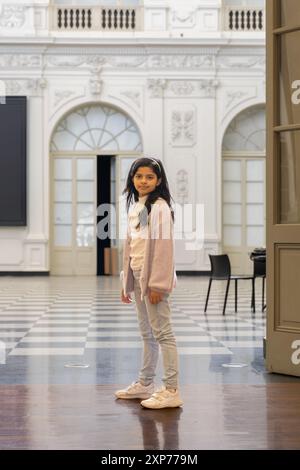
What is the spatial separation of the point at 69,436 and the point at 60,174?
1645 cm

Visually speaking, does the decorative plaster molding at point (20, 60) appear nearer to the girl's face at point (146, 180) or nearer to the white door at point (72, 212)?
the white door at point (72, 212)

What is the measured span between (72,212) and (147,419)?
624 inches

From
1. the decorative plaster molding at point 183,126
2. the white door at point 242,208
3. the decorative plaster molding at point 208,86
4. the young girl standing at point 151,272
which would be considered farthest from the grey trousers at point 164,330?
the decorative plaster molding at point 208,86

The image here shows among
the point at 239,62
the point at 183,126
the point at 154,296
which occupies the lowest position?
the point at 154,296

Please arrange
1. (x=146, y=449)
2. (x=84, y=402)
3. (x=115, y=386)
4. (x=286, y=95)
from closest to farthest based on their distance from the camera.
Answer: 1. (x=146, y=449)
2. (x=84, y=402)
3. (x=115, y=386)
4. (x=286, y=95)

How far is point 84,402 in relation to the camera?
4.60 metres

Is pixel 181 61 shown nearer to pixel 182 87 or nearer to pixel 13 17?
pixel 182 87

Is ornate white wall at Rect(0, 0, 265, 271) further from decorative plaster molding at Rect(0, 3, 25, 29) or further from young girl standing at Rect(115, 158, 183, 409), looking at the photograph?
young girl standing at Rect(115, 158, 183, 409)

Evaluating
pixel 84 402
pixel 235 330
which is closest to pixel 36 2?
pixel 235 330

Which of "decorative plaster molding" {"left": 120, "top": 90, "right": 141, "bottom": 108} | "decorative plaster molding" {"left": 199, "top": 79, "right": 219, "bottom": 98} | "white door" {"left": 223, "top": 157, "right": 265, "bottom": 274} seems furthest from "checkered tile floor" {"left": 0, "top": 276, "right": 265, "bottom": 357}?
"decorative plaster molding" {"left": 199, "top": 79, "right": 219, "bottom": 98}

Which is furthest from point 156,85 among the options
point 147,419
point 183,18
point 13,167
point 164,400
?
point 147,419

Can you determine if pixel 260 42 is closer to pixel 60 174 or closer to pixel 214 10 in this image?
pixel 214 10

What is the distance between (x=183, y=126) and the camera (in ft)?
65.0

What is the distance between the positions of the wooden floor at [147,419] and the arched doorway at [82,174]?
14825 mm
